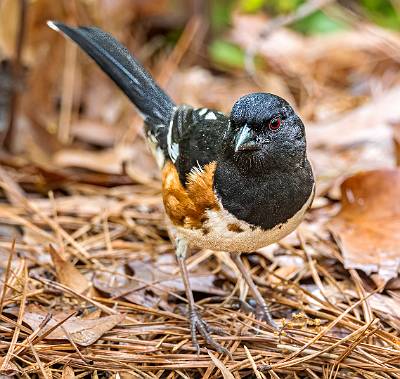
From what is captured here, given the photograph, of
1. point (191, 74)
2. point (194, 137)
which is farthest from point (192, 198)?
point (191, 74)

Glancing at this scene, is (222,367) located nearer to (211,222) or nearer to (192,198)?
(211,222)

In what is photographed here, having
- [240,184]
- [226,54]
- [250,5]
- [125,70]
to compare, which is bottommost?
[226,54]

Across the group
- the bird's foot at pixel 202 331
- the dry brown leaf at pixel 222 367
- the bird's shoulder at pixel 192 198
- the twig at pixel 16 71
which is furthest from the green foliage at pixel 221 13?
the dry brown leaf at pixel 222 367

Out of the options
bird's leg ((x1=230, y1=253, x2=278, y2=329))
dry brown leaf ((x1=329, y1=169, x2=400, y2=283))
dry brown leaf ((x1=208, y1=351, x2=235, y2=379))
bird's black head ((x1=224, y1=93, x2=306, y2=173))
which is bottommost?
bird's leg ((x1=230, y1=253, x2=278, y2=329))

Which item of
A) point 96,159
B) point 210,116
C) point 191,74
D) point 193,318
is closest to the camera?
point 193,318

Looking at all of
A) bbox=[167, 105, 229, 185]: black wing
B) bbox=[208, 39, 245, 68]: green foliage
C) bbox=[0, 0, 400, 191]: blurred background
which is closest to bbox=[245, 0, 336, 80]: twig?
bbox=[0, 0, 400, 191]: blurred background

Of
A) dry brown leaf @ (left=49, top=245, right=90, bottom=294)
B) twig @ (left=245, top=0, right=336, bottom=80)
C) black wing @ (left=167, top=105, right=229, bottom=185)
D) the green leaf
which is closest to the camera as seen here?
black wing @ (left=167, top=105, right=229, bottom=185)

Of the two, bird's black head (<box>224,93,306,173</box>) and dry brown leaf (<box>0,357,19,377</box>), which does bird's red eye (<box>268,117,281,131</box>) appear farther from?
dry brown leaf (<box>0,357,19,377</box>)
